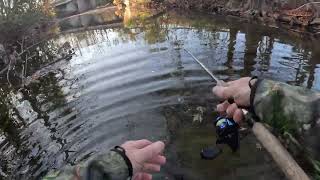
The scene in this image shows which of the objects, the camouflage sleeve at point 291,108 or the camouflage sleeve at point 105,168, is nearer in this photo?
the camouflage sleeve at point 105,168

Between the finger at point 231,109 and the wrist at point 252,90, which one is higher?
the wrist at point 252,90

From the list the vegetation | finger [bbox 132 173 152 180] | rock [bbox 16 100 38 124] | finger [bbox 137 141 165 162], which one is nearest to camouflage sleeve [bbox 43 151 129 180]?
finger [bbox 137 141 165 162]

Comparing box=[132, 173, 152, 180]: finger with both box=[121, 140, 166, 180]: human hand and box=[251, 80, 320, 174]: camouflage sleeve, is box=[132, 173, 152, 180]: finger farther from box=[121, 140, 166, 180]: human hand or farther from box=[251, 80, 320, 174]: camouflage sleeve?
box=[251, 80, 320, 174]: camouflage sleeve

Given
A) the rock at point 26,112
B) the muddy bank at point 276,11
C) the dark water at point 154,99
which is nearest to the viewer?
the dark water at point 154,99

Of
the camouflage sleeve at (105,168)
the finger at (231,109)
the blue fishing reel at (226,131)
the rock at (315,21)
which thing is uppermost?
the camouflage sleeve at (105,168)

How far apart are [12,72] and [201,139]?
11.8 m

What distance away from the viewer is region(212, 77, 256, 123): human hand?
326 centimetres

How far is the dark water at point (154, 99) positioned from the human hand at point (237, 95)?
5.61 ft

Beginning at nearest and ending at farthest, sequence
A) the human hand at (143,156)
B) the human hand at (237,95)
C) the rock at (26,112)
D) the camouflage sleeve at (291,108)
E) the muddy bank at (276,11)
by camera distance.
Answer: the human hand at (143,156)
the camouflage sleeve at (291,108)
the human hand at (237,95)
the rock at (26,112)
the muddy bank at (276,11)

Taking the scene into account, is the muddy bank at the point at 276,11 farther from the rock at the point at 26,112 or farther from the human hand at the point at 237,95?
the human hand at the point at 237,95

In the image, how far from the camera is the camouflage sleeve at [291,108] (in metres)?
2.99

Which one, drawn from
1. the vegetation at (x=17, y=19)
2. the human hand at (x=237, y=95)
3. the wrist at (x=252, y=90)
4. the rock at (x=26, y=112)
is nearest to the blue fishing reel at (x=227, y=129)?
the human hand at (x=237, y=95)

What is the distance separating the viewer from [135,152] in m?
2.41

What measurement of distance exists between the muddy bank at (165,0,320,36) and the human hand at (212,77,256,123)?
485 inches
